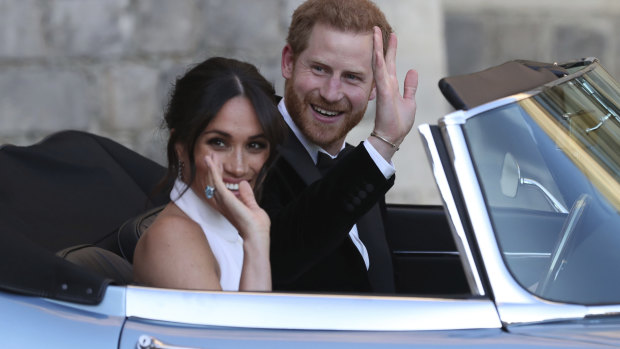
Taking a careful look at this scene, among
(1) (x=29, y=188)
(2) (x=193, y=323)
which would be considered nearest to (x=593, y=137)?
(2) (x=193, y=323)

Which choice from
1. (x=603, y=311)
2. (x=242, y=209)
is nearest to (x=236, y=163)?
(x=242, y=209)

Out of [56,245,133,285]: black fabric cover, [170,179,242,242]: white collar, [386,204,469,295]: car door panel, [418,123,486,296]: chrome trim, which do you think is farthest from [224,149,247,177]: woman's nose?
[386,204,469,295]: car door panel

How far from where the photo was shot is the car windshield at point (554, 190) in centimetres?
203

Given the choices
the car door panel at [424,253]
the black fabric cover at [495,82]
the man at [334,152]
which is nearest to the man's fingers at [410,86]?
the man at [334,152]

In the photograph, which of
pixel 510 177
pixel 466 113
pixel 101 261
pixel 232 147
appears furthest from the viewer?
pixel 101 261

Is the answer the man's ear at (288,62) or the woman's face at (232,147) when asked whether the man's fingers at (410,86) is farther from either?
the man's ear at (288,62)

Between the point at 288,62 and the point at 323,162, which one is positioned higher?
the point at 288,62

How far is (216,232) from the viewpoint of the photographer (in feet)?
8.20

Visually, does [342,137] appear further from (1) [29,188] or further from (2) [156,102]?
(2) [156,102]

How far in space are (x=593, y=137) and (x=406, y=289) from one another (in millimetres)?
1222

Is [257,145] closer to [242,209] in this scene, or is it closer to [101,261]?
[242,209]

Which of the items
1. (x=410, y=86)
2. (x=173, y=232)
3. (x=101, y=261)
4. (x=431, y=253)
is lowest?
(x=431, y=253)

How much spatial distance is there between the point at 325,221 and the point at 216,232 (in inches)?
12.7

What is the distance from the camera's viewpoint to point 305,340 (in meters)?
1.95
